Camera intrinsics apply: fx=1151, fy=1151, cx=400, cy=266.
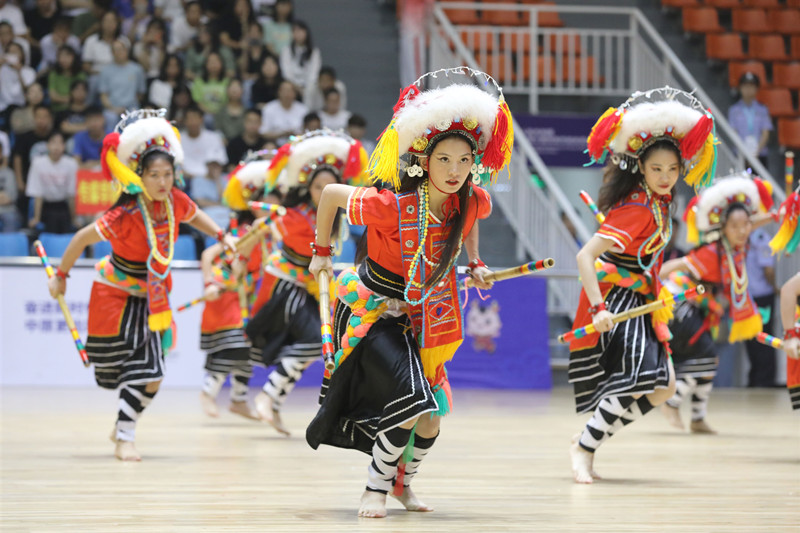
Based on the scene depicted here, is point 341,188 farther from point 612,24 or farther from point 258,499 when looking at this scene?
point 612,24

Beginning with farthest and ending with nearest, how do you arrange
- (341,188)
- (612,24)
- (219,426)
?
1. (612,24)
2. (219,426)
3. (341,188)

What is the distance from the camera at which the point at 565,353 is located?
1005 centimetres

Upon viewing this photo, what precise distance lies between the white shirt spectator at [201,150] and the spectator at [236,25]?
49.8 inches

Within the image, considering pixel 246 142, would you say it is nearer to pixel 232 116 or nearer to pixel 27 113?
pixel 232 116

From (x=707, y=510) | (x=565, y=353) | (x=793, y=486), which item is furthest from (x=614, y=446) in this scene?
(x=565, y=353)

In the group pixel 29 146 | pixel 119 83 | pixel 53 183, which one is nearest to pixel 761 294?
pixel 119 83

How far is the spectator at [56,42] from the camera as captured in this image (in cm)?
1091

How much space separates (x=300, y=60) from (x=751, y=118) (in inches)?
177

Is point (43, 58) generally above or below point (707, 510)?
above

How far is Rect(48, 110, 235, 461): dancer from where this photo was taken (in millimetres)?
5152

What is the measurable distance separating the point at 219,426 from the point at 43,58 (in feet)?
18.3

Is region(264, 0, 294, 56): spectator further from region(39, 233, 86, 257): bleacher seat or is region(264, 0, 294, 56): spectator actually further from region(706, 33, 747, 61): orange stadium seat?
region(706, 33, 747, 61): orange stadium seat

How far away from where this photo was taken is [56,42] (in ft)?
36.0

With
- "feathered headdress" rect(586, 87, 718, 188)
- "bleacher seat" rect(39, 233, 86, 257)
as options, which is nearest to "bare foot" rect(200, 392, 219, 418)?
"bleacher seat" rect(39, 233, 86, 257)
